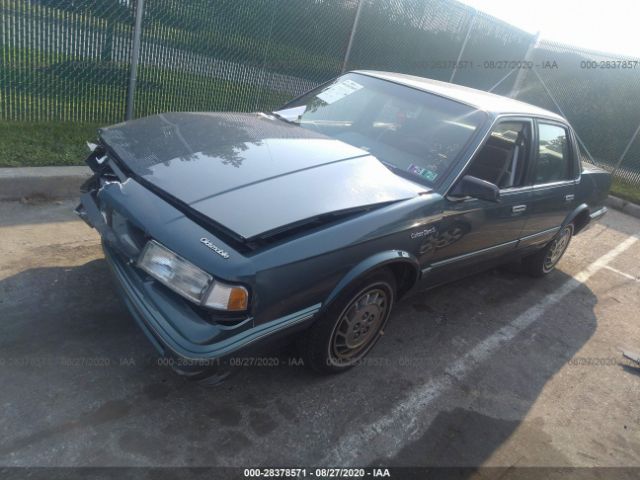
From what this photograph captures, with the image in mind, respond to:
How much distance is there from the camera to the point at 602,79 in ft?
39.5

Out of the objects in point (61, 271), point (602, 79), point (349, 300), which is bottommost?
point (61, 271)

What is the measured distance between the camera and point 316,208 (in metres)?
2.48

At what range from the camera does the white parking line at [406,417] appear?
2500 millimetres

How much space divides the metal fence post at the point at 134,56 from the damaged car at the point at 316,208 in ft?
Result: 7.94

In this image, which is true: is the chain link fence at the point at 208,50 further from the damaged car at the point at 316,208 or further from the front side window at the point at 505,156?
the front side window at the point at 505,156

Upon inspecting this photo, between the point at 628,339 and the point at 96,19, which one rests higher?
the point at 96,19

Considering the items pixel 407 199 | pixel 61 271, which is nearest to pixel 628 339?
pixel 407 199

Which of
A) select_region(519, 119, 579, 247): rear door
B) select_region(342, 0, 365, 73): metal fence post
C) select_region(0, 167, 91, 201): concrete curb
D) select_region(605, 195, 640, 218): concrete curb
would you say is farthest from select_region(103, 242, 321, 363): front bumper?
select_region(605, 195, 640, 218): concrete curb

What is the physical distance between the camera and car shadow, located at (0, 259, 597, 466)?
230cm

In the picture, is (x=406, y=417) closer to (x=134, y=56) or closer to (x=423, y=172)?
(x=423, y=172)

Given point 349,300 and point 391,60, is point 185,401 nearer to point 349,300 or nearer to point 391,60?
point 349,300

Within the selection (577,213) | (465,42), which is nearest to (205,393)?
(577,213)

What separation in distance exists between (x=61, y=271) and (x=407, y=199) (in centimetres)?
242

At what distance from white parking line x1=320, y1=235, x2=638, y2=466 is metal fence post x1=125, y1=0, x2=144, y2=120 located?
4.62 meters
